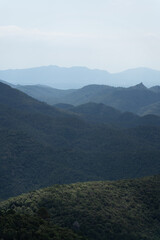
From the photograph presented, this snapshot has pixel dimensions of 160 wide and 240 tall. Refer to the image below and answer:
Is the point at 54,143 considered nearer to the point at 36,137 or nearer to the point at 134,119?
the point at 36,137

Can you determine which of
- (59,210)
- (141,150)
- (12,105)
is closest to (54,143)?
(141,150)

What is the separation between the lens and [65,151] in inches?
4973

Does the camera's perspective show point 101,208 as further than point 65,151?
No

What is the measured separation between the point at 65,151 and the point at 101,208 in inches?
2780

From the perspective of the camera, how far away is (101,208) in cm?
5625

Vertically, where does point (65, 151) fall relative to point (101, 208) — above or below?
below

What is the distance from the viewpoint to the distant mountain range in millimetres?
107125

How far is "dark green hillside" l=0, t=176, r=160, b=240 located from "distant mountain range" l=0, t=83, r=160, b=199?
3696 centimetres

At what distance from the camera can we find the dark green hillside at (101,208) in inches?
2000

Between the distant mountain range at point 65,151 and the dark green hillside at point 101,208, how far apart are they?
1455 inches

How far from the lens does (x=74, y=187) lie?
212 ft

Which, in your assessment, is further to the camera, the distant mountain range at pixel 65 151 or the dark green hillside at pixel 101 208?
the distant mountain range at pixel 65 151

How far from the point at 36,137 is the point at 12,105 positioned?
45.6 metres

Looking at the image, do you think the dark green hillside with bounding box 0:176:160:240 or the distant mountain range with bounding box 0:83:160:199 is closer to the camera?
the dark green hillside with bounding box 0:176:160:240
